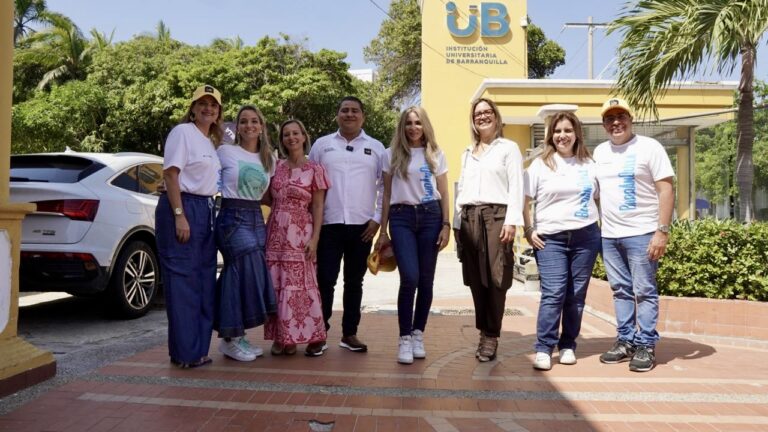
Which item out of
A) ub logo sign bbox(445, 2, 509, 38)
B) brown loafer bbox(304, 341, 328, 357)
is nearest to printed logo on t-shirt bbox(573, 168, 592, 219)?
brown loafer bbox(304, 341, 328, 357)

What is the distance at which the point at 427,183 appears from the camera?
4.47 meters

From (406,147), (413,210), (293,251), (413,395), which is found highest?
(406,147)

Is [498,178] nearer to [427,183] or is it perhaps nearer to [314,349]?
[427,183]

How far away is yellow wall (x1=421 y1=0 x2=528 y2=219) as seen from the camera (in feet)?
59.1

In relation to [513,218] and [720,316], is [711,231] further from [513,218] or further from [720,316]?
[513,218]

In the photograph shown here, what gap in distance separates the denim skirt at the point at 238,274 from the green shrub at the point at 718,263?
3766mm

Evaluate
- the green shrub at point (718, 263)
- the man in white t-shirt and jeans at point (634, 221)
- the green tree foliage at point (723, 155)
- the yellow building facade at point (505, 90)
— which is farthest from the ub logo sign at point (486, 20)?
the man in white t-shirt and jeans at point (634, 221)

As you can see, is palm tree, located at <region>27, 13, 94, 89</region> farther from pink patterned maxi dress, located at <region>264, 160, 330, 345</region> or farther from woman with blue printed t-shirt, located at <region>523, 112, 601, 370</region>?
woman with blue printed t-shirt, located at <region>523, 112, 601, 370</region>

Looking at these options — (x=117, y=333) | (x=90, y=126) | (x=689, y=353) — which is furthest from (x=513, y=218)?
(x=90, y=126)

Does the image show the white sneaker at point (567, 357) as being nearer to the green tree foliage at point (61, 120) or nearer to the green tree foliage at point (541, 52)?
the green tree foliage at point (61, 120)

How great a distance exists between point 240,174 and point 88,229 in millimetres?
2038

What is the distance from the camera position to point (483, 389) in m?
3.93

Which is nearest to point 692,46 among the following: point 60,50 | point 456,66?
point 456,66

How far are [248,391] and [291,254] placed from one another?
3.56 feet
